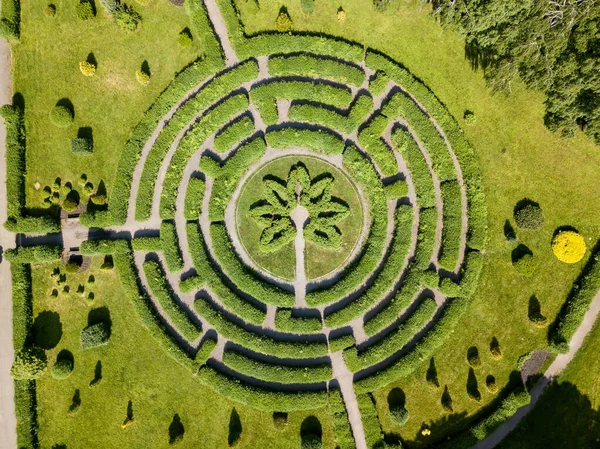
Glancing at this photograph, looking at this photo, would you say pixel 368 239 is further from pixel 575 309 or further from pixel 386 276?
pixel 575 309

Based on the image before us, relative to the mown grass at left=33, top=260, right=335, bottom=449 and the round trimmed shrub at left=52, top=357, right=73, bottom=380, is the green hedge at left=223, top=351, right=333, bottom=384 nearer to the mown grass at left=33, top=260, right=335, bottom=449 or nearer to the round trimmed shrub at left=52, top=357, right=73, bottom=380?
the mown grass at left=33, top=260, right=335, bottom=449

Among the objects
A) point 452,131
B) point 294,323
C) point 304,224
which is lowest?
point 294,323

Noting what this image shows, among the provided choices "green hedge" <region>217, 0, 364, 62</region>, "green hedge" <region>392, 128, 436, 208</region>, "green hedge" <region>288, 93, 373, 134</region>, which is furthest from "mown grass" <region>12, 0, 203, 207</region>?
"green hedge" <region>392, 128, 436, 208</region>

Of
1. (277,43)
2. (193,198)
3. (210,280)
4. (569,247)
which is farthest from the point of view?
(277,43)

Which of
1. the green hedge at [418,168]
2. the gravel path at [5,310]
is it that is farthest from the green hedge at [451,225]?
the gravel path at [5,310]

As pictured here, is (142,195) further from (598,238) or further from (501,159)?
(598,238)

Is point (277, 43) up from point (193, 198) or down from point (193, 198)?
up

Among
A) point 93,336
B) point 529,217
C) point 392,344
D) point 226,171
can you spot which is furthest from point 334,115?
point 93,336
